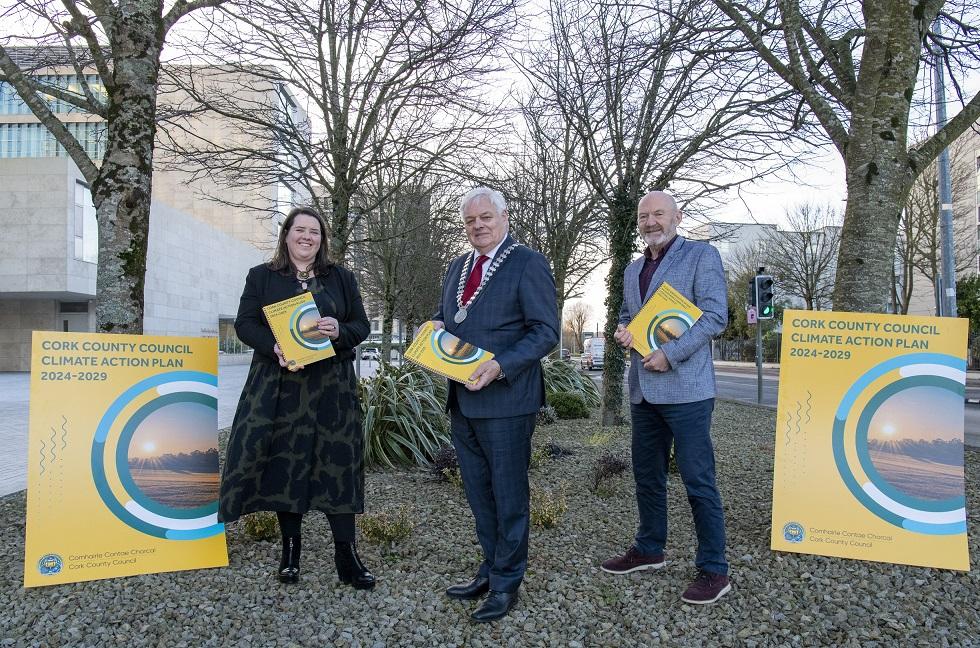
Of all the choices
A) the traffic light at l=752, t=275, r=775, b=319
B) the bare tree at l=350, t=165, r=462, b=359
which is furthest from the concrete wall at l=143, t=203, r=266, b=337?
the traffic light at l=752, t=275, r=775, b=319

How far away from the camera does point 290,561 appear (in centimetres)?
331

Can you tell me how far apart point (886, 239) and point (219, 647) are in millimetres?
4251

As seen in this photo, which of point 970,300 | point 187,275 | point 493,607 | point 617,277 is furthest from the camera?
point 187,275

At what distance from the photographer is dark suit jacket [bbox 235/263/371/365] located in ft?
10.5

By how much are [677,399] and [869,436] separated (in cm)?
130

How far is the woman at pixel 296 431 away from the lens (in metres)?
3.16

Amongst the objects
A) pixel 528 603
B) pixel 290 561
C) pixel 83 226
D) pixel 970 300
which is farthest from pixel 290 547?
pixel 83 226

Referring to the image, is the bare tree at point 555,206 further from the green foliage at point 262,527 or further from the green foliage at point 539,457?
the green foliage at point 262,527

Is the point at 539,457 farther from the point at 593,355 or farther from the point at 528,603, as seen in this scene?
the point at 593,355

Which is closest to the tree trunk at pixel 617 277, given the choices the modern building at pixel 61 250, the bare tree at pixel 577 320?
the modern building at pixel 61 250

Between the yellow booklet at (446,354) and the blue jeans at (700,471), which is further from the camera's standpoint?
the blue jeans at (700,471)

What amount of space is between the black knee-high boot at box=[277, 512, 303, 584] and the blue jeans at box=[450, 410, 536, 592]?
99 cm

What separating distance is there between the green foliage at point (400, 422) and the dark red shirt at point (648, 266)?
3.35 m

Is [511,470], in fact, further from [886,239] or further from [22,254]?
[22,254]
